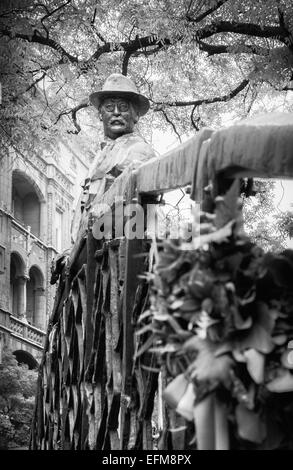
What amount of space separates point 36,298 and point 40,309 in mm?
622

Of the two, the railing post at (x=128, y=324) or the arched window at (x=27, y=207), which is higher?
the arched window at (x=27, y=207)

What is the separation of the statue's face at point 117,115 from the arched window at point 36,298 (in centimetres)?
3021

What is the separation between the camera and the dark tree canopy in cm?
1266

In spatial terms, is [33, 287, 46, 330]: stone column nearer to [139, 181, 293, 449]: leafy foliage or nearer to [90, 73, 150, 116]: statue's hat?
[90, 73, 150, 116]: statue's hat

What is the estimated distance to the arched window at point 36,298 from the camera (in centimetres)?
3681

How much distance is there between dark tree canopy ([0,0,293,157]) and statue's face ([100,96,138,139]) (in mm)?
5649

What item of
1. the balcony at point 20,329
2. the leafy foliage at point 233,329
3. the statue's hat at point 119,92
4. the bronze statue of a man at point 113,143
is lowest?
the leafy foliage at point 233,329

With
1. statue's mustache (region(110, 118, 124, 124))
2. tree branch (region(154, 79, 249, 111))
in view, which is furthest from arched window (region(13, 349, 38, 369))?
statue's mustache (region(110, 118, 124, 124))

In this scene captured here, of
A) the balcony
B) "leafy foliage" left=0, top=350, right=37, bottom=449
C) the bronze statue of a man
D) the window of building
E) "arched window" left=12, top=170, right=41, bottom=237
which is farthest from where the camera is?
the window of building

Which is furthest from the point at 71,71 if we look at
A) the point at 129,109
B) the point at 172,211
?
the point at 129,109

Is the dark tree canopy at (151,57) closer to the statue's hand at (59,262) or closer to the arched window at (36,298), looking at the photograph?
the statue's hand at (59,262)

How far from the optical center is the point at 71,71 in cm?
1430

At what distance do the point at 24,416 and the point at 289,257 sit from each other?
20852 millimetres

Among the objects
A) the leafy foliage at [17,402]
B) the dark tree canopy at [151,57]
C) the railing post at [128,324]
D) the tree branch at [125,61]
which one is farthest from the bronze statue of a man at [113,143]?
the leafy foliage at [17,402]
